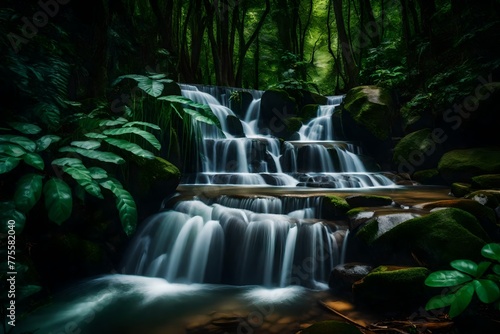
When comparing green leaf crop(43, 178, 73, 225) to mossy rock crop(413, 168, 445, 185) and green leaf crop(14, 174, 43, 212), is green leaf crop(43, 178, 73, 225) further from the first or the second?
mossy rock crop(413, 168, 445, 185)

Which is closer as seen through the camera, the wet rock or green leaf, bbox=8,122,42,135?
green leaf, bbox=8,122,42,135

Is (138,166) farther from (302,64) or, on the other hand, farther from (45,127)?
(302,64)

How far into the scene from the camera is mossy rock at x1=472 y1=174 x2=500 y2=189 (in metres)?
5.93

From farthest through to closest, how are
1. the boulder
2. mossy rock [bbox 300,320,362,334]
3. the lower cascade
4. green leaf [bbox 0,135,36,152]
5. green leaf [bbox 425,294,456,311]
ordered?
the boulder
the lower cascade
green leaf [bbox 0,135,36,152]
mossy rock [bbox 300,320,362,334]
green leaf [bbox 425,294,456,311]

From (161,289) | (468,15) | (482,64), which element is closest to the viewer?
(161,289)

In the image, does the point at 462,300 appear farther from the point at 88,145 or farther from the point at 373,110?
the point at 373,110

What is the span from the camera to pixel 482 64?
761 centimetres

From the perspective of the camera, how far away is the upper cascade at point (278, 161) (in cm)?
830

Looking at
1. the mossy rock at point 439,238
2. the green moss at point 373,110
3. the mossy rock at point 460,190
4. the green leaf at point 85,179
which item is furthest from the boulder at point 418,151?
the green leaf at point 85,179

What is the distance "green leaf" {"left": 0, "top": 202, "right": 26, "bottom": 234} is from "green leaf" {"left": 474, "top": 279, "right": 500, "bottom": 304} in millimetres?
3505

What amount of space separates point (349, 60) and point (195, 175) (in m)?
12.5

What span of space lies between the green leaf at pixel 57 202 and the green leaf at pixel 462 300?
9.91ft

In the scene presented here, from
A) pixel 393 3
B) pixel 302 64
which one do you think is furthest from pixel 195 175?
pixel 393 3

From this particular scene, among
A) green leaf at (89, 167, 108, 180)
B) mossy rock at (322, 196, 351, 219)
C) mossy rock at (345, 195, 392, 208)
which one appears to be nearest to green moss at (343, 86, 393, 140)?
mossy rock at (345, 195, 392, 208)
